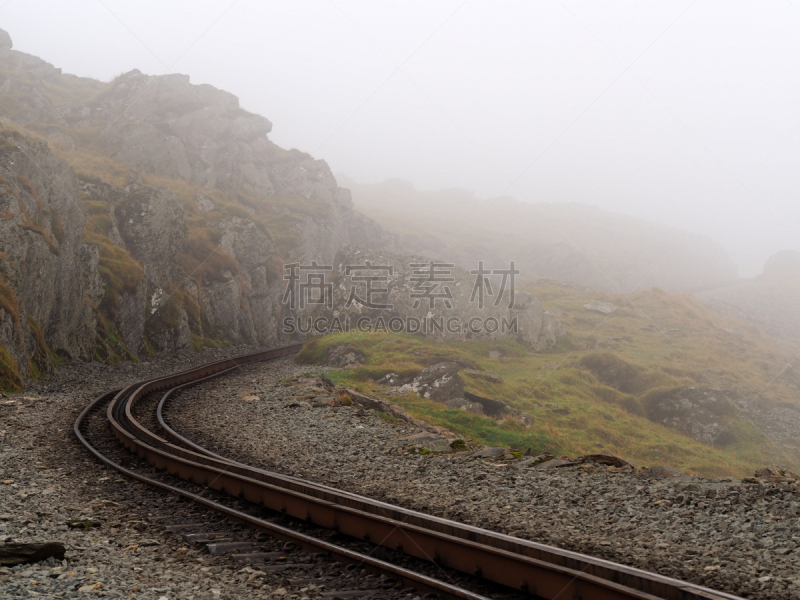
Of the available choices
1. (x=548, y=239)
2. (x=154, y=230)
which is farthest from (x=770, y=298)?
(x=154, y=230)

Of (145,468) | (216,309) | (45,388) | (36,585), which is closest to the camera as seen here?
(36,585)

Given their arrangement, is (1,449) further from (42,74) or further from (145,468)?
(42,74)

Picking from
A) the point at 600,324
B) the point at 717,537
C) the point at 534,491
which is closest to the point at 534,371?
the point at 600,324

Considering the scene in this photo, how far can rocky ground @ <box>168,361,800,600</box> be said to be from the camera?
6.62 meters

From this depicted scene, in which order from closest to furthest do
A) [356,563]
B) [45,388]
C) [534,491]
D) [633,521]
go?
1. [356,563]
2. [633,521]
3. [534,491]
4. [45,388]

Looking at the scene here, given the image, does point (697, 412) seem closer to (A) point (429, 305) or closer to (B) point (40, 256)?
(A) point (429, 305)

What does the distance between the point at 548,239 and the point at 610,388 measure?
9457cm

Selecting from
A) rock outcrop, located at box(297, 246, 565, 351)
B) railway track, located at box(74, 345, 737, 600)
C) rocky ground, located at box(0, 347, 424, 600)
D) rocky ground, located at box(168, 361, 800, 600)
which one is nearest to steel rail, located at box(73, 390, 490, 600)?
railway track, located at box(74, 345, 737, 600)

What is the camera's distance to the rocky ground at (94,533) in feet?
20.5

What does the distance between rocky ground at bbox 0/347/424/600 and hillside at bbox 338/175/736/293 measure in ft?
267

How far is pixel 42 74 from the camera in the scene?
7531 cm

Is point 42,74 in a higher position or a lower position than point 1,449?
higher

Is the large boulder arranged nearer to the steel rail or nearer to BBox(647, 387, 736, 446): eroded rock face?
BBox(647, 387, 736, 446): eroded rock face

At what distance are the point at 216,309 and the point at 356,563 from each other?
1463 inches
